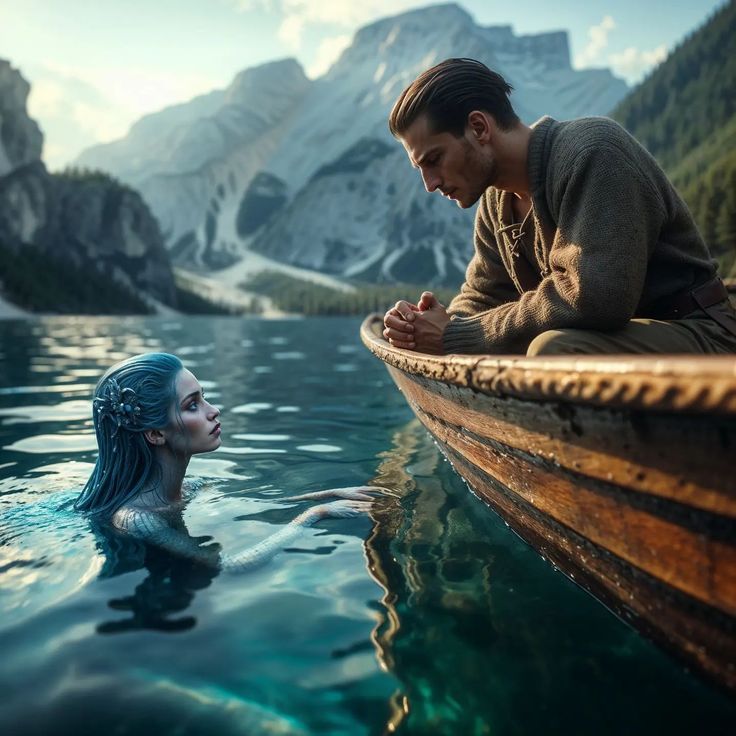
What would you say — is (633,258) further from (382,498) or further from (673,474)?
(382,498)

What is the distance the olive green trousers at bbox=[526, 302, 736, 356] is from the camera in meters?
3.00

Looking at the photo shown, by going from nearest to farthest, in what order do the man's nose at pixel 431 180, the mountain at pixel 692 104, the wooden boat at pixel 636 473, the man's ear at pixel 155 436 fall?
the wooden boat at pixel 636 473, the man's nose at pixel 431 180, the man's ear at pixel 155 436, the mountain at pixel 692 104

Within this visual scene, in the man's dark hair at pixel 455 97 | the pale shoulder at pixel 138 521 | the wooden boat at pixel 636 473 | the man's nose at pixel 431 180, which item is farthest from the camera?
the man's nose at pixel 431 180

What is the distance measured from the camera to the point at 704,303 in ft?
11.5

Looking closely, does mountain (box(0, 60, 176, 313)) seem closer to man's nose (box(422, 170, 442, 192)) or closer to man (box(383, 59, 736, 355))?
man's nose (box(422, 170, 442, 192))

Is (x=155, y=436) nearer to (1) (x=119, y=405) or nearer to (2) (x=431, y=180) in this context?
(1) (x=119, y=405)

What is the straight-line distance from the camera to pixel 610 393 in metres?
1.83

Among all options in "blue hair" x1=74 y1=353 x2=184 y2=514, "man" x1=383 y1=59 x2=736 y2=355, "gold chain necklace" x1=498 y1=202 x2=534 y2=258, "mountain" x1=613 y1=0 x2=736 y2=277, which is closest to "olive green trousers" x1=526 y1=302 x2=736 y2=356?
"man" x1=383 y1=59 x2=736 y2=355

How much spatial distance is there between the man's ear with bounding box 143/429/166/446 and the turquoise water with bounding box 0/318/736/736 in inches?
21.0

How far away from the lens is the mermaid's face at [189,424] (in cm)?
395

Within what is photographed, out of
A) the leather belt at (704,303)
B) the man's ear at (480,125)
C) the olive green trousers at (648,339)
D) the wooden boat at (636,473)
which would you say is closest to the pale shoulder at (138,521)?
the wooden boat at (636,473)

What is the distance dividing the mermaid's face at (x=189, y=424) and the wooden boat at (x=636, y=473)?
1630 millimetres

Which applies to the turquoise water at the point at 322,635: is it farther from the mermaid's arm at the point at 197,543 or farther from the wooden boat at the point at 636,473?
the wooden boat at the point at 636,473

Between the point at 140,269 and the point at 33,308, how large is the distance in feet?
130
